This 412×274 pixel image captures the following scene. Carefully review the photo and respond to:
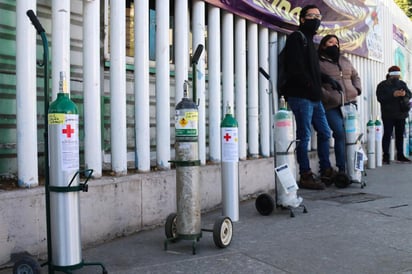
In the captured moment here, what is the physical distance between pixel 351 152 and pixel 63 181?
5.08 m

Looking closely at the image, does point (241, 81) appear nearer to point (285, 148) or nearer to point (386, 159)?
point (285, 148)

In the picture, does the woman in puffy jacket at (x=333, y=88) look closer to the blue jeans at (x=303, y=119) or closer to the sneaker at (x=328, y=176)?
the sneaker at (x=328, y=176)

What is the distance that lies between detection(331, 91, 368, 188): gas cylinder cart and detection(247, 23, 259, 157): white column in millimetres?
1394

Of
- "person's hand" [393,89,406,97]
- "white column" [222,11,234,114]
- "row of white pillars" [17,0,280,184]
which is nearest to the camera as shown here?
"row of white pillars" [17,0,280,184]

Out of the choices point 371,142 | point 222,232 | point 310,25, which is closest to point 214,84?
point 310,25

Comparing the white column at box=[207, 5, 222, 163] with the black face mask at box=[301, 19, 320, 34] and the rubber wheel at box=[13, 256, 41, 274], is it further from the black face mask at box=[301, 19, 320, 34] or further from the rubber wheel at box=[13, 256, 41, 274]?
the rubber wheel at box=[13, 256, 41, 274]

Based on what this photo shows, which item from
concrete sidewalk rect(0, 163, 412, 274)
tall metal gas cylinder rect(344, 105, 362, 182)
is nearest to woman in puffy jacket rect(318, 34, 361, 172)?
tall metal gas cylinder rect(344, 105, 362, 182)

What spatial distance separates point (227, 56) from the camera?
5.86 m

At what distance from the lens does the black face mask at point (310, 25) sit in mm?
6355

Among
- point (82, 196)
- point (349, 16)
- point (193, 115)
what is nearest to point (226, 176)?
point (193, 115)

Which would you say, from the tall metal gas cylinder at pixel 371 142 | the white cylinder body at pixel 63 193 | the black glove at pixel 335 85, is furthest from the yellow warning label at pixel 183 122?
the tall metal gas cylinder at pixel 371 142

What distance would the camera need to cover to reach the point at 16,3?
11.9 ft

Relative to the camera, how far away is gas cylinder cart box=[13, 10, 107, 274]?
2965 mm

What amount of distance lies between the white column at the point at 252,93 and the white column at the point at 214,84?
82 cm
